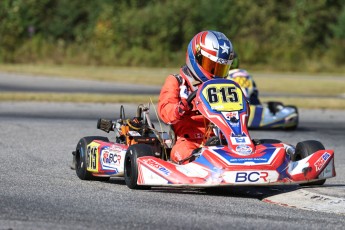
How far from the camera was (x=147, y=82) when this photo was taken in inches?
1117

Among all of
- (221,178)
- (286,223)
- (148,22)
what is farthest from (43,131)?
(148,22)

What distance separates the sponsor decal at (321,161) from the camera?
7.93 m

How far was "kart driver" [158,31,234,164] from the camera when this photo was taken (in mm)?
8344

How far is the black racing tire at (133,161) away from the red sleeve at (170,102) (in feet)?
1.36

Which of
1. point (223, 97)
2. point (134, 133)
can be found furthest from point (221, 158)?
point (134, 133)

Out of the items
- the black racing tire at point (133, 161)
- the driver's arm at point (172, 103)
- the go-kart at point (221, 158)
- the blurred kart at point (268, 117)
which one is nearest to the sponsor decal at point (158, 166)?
the go-kart at point (221, 158)

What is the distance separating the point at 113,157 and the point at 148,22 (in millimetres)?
31581

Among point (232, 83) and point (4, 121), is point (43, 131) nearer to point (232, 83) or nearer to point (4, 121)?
point (4, 121)

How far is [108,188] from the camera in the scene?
8156 mm

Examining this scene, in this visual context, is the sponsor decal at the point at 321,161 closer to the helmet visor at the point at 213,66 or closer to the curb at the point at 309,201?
the curb at the point at 309,201

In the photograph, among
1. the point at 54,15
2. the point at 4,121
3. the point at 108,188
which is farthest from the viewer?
the point at 54,15

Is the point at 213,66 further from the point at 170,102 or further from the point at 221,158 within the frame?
the point at 221,158

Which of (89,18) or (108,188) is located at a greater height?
(108,188)

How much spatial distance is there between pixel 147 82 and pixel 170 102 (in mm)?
19960
